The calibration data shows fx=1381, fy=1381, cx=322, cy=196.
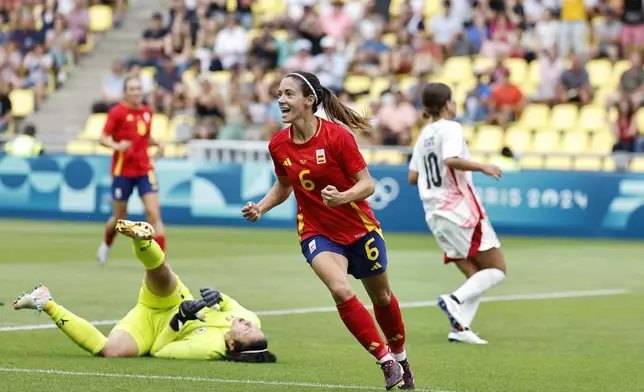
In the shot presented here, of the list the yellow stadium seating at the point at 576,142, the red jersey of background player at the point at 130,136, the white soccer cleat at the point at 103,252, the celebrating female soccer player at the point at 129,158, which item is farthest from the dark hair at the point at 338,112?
the yellow stadium seating at the point at 576,142

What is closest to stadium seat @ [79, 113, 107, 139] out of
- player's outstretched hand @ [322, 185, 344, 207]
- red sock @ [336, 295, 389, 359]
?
red sock @ [336, 295, 389, 359]

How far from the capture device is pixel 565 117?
26.7m

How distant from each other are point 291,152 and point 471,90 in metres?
18.9

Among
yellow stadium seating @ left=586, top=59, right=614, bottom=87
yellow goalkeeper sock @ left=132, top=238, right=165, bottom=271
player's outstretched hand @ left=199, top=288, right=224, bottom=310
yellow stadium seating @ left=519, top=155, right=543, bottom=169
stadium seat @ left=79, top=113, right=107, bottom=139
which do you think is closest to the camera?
yellow goalkeeper sock @ left=132, top=238, right=165, bottom=271

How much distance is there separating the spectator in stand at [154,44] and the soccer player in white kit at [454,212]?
2094 centimetres

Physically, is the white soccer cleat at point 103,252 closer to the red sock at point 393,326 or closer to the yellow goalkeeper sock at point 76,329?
the yellow goalkeeper sock at point 76,329

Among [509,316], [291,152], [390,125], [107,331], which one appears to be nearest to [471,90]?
[390,125]

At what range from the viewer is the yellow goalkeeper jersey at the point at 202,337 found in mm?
10125

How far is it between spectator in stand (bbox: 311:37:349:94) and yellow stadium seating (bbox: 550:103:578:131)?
4902mm

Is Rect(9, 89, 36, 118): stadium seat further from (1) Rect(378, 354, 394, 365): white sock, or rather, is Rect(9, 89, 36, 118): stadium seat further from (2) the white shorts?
(1) Rect(378, 354, 394, 365): white sock

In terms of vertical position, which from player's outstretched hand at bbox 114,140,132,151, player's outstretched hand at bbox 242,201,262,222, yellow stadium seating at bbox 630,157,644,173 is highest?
player's outstretched hand at bbox 242,201,262,222

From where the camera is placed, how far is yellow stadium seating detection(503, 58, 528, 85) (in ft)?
92.6

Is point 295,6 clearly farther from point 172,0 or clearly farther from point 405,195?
point 405,195

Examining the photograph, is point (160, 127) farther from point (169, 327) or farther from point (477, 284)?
point (169, 327)
